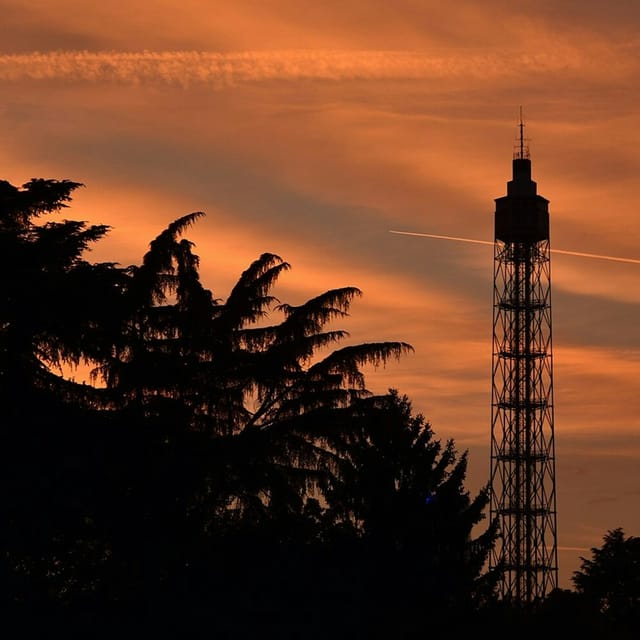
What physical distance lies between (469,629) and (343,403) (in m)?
10.9

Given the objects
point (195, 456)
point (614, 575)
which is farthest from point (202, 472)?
point (614, 575)

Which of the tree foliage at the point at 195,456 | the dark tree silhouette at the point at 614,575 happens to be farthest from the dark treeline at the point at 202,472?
the dark tree silhouette at the point at 614,575

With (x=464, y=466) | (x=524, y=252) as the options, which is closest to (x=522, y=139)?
(x=524, y=252)

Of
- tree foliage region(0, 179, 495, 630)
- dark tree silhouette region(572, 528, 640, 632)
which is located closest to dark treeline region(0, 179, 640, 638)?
tree foliage region(0, 179, 495, 630)

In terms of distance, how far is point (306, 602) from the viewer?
129ft

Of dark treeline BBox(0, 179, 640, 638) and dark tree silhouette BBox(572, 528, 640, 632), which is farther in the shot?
dark tree silhouette BBox(572, 528, 640, 632)

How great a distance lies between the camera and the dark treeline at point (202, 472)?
129 ft

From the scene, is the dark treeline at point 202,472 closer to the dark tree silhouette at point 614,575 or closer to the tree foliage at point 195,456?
the tree foliage at point 195,456

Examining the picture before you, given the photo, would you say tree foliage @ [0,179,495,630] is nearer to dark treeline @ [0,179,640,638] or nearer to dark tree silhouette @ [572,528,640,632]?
dark treeline @ [0,179,640,638]

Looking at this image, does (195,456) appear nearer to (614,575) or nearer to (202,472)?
(202,472)

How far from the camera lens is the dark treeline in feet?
129

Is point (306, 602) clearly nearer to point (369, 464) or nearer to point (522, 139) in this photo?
point (369, 464)

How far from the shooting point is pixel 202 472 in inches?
1784

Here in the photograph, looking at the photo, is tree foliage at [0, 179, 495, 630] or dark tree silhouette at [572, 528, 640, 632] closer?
tree foliage at [0, 179, 495, 630]
